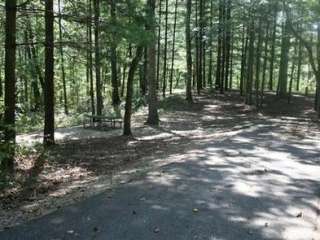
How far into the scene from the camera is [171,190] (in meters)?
7.80

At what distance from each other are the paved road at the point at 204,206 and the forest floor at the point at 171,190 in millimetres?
14

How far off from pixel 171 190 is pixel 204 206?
1.06 meters

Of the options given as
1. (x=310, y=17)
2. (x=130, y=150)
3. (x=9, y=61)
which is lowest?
(x=130, y=150)

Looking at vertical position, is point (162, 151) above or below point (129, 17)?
below

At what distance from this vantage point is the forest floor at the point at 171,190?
598 cm

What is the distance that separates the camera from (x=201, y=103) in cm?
2881

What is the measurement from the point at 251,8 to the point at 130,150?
44.4 feet

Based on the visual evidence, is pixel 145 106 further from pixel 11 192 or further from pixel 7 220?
pixel 7 220

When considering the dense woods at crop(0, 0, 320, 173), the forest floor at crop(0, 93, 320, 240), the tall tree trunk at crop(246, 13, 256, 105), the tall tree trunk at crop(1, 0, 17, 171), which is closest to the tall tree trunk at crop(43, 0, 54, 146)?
the dense woods at crop(0, 0, 320, 173)

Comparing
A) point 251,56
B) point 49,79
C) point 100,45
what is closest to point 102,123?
point 49,79

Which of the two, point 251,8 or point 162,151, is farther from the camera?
point 251,8

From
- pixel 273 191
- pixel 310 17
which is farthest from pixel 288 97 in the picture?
pixel 273 191

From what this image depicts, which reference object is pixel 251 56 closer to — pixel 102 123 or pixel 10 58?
pixel 102 123

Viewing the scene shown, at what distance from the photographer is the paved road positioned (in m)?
5.83
